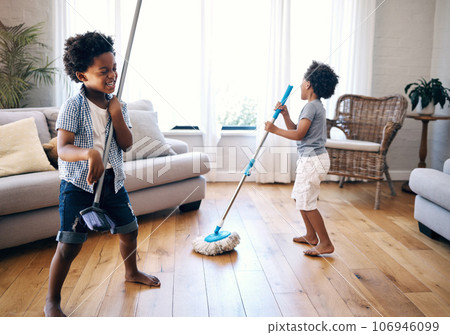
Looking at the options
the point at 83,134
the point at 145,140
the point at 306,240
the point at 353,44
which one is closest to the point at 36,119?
the point at 145,140

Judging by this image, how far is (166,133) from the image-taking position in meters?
4.18

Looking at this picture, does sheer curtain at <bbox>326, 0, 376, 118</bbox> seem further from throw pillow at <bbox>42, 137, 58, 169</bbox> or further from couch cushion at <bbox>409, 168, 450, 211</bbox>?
throw pillow at <bbox>42, 137, 58, 169</bbox>

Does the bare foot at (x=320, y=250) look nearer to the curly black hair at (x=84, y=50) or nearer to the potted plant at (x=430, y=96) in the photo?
the curly black hair at (x=84, y=50)

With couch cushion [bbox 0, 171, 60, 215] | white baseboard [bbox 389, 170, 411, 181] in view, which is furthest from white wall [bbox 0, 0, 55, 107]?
white baseboard [bbox 389, 170, 411, 181]

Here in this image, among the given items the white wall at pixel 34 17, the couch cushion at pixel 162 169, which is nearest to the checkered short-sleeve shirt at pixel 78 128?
the couch cushion at pixel 162 169

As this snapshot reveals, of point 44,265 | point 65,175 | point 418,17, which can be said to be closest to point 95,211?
point 65,175

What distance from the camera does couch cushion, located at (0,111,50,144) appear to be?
9.04 ft

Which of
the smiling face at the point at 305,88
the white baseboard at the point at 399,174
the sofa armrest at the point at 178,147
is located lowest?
the white baseboard at the point at 399,174

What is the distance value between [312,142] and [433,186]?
81cm

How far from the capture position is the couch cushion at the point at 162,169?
2.78 m

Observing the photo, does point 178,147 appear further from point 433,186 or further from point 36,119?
point 433,186

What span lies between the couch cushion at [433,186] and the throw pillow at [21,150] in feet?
7.55

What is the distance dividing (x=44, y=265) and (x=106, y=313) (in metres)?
0.66
